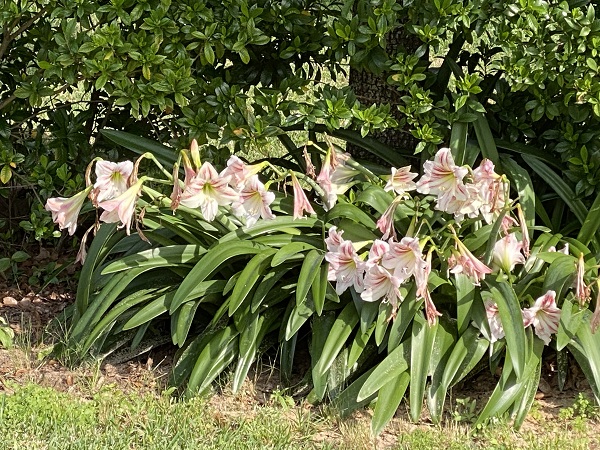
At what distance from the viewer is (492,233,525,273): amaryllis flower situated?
3.83 metres

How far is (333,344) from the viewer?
3.84 meters

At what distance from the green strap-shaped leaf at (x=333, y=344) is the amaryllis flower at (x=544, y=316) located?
2.17 ft

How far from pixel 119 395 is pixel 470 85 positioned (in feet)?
6.20

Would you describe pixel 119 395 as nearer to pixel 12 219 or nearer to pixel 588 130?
pixel 12 219

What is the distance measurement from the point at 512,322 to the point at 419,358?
0.36 m

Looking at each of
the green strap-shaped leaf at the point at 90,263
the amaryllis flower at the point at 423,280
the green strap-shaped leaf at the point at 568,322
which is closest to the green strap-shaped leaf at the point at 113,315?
the green strap-shaped leaf at the point at 90,263

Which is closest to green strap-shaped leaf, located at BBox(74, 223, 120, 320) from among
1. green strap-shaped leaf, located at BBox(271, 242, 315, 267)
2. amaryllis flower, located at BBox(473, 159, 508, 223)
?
green strap-shaped leaf, located at BBox(271, 242, 315, 267)

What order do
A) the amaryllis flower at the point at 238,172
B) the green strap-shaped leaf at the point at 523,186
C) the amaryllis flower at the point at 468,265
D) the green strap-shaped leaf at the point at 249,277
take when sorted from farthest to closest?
the green strap-shaped leaf at the point at 523,186 → the green strap-shaped leaf at the point at 249,277 → the amaryllis flower at the point at 238,172 → the amaryllis flower at the point at 468,265

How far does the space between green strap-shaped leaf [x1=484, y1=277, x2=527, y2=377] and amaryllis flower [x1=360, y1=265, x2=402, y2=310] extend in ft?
1.28

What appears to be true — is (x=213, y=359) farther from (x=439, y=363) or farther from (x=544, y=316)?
(x=544, y=316)

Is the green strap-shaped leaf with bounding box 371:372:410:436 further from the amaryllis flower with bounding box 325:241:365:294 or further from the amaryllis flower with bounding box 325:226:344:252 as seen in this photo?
the amaryllis flower with bounding box 325:226:344:252

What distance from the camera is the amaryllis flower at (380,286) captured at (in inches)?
142

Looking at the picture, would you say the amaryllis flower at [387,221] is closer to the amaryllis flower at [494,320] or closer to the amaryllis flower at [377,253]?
the amaryllis flower at [377,253]

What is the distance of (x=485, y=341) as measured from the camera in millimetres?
3861
